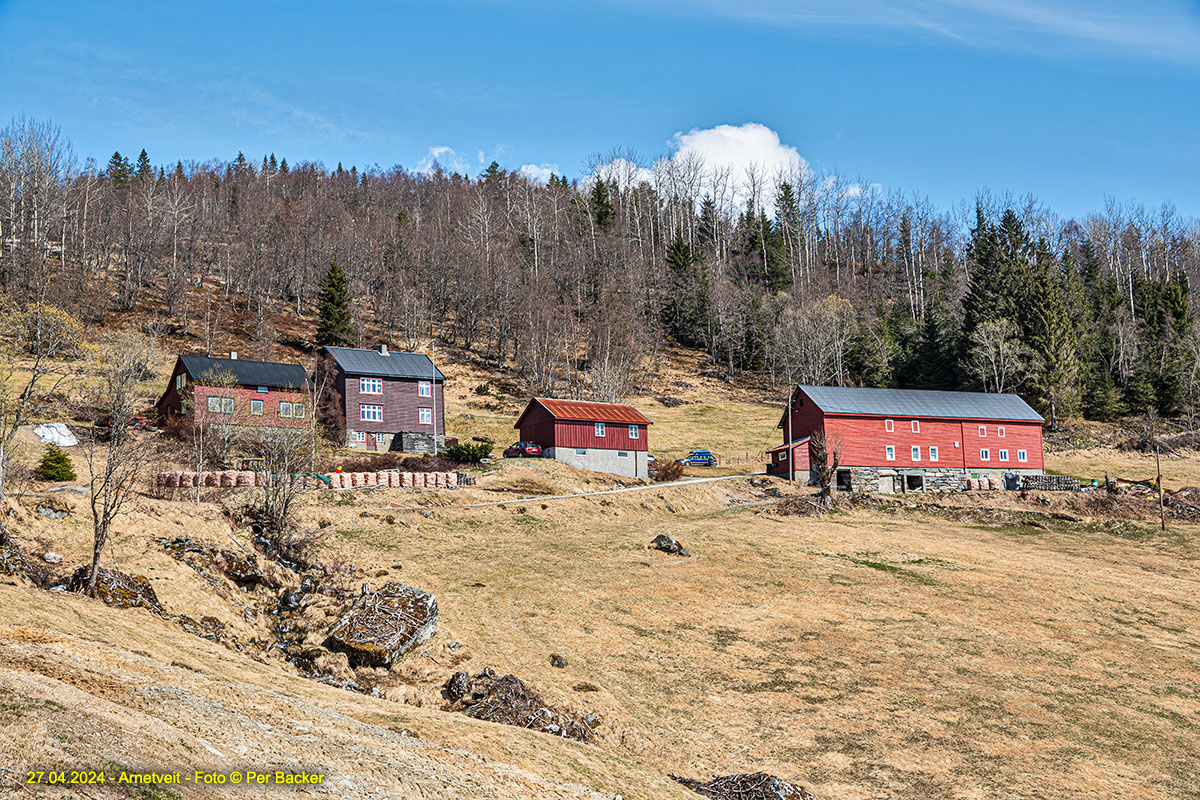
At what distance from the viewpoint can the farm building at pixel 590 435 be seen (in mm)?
62312

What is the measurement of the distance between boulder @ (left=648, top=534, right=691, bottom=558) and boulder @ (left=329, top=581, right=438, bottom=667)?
15.7 metres

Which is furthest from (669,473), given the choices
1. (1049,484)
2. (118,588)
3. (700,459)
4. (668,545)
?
(118,588)

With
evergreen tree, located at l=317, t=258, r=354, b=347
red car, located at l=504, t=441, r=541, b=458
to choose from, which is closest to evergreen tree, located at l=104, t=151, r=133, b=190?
evergreen tree, located at l=317, t=258, r=354, b=347

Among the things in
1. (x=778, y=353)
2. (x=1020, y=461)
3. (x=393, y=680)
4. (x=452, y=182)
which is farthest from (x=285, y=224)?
(x=393, y=680)

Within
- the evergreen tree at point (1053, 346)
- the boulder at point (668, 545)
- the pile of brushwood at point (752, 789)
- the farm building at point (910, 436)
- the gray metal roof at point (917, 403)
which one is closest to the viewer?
the pile of brushwood at point (752, 789)

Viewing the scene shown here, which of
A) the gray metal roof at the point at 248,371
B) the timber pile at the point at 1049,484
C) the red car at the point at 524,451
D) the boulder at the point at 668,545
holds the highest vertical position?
the gray metal roof at the point at 248,371

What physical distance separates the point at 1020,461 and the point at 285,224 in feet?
351

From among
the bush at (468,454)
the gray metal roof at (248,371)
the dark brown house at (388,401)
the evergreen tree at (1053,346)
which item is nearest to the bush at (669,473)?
the bush at (468,454)

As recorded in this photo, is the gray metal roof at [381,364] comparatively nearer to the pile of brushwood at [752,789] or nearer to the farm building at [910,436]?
the farm building at [910,436]

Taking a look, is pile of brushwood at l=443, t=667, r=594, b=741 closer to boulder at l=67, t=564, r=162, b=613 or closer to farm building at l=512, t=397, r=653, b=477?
boulder at l=67, t=564, r=162, b=613

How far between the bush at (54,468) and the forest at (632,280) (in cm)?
4139

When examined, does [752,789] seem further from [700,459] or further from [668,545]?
[700,459]

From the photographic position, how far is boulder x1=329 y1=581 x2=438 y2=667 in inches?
938

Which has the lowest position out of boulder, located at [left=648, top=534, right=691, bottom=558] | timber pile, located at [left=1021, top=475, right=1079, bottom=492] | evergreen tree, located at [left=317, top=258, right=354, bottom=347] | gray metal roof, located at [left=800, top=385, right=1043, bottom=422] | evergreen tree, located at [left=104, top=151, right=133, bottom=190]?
boulder, located at [left=648, top=534, right=691, bottom=558]
